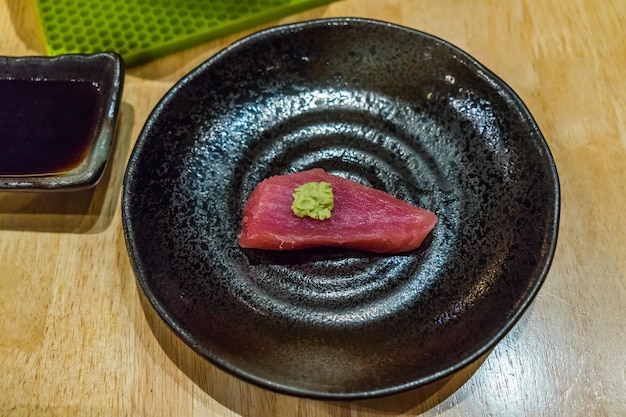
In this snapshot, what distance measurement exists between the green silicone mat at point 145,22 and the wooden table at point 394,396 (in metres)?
0.12

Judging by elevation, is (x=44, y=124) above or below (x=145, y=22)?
below

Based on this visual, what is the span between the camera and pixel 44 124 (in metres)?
2.00

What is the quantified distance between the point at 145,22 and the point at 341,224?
1.31 metres

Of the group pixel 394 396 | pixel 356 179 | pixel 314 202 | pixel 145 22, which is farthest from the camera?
pixel 145 22

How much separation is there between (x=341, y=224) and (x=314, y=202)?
0.37ft

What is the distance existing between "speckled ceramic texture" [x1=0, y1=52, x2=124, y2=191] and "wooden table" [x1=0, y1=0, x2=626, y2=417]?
0.66ft

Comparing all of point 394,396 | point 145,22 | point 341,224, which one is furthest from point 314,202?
point 145,22

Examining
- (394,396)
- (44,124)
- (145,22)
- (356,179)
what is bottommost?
(44,124)

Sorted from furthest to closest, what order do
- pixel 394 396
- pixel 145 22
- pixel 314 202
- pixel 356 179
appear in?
pixel 145 22 < pixel 356 179 < pixel 314 202 < pixel 394 396

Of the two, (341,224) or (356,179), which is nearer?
(341,224)

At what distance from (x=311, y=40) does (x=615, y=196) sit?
1.22m

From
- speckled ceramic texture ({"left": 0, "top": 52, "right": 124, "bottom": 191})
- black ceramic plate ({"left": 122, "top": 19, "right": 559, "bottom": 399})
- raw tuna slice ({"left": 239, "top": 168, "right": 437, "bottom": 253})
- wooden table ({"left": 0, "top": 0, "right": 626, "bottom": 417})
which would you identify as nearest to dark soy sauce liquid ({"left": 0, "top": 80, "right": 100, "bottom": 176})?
speckled ceramic texture ({"left": 0, "top": 52, "right": 124, "bottom": 191})

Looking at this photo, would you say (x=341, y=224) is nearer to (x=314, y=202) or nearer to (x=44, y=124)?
(x=314, y=202)

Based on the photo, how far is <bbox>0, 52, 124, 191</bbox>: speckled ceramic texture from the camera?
180 cm
